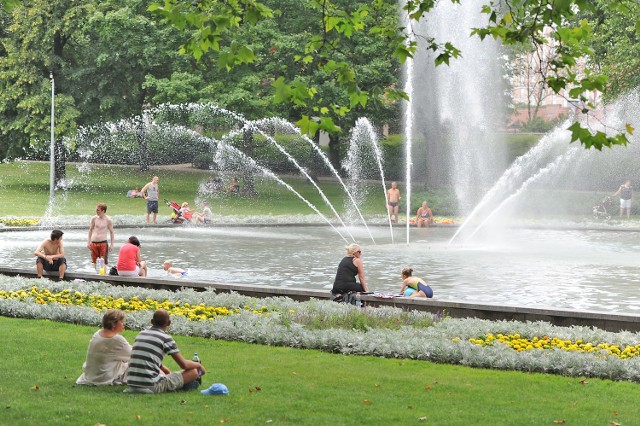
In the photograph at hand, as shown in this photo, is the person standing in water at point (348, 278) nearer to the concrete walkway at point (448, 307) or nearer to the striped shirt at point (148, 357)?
the concrete walkway at point (448, 307)

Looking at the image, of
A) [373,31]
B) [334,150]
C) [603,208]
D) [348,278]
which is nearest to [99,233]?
[348,278]

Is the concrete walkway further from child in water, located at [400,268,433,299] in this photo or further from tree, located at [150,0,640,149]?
tree, located at [150,0,640,149]

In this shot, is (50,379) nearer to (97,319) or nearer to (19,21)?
(97,319)

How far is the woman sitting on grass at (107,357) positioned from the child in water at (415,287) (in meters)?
6.72

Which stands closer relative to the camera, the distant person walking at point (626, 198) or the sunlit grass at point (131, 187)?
the distant person walking at point (626, 198)

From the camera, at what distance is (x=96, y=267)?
20.8 meters

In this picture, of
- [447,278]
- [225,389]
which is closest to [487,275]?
[447,278]

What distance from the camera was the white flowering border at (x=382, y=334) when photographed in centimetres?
1117

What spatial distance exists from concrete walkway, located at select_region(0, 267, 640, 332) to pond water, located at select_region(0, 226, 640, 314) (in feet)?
4.48

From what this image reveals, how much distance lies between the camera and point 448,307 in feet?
47.8

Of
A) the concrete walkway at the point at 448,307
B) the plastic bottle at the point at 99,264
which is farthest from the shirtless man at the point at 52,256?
the plastic bottle at the point at 99,264

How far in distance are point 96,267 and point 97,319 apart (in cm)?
697

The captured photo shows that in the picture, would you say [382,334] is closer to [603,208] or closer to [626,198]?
[626,198]

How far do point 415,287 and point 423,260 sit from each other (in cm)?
854
